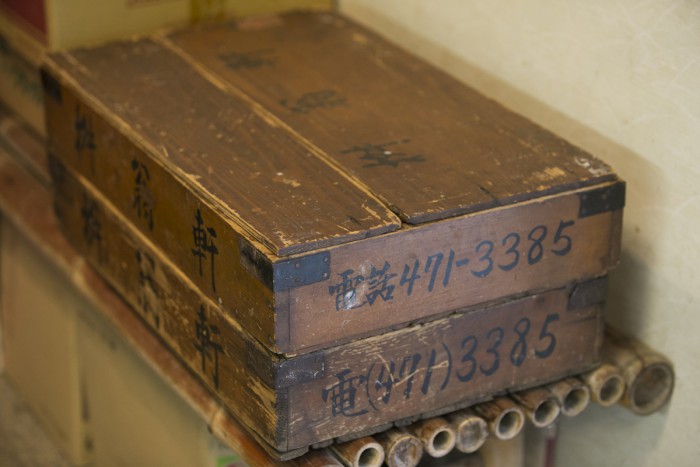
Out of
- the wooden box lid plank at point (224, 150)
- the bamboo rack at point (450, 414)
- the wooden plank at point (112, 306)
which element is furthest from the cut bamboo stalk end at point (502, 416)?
the wooden box lid plank at point (224, 150)

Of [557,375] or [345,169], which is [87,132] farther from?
[557,375]

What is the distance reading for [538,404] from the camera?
1581mm

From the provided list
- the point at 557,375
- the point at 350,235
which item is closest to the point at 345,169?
the point at 350,235

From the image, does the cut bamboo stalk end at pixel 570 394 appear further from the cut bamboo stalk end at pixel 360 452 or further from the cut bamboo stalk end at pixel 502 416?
the cut bamboo stalk end at pixel 360 452

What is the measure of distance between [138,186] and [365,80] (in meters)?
0.41

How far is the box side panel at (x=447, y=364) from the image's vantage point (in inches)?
55.9

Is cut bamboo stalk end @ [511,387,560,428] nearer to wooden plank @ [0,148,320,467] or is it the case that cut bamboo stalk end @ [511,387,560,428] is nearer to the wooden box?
the wooden box

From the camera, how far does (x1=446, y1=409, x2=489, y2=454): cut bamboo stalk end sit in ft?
5.03

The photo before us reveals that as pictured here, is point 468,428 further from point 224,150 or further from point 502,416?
point 224,150

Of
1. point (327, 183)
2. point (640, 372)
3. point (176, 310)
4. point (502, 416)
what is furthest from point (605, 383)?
point (176, 310)

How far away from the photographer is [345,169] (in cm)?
152

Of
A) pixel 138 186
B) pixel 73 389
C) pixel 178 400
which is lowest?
pixel 73 389

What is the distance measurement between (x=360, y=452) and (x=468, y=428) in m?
0.17

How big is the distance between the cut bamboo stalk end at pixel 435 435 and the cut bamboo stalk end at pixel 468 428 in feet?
0.04
